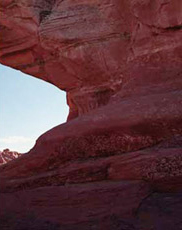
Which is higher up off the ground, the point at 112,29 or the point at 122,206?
the point at 112,29

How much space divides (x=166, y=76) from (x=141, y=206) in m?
3.58

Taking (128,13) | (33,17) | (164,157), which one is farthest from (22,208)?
(33,17)

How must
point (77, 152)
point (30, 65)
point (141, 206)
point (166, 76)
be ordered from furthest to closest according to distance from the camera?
point (30, 65)
point (166, 76)
point (77, 152)
point (141, 206)

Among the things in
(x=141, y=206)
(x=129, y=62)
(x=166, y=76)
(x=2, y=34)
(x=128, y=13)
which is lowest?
(x=141, y=206)

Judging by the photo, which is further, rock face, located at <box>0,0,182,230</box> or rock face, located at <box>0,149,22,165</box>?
rock face, located at <box>0,149,22,165</box>

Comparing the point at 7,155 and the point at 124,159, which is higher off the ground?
the point at 7,155

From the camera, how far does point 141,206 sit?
20.6ft

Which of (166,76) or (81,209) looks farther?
(166,76)

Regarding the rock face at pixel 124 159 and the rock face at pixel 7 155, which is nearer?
the rock face at pixel 124 159

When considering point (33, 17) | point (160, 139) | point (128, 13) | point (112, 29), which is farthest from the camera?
point (33, 17)

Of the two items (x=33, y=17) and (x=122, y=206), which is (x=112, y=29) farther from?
(x=122, y=206)

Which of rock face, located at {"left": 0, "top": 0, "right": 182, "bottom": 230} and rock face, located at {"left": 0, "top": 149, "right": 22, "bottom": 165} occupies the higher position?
rock face, located at {"left": 0, "top": 149, "right": 22, "bottom": 165}

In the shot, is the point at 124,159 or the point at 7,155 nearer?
the point at 124,159

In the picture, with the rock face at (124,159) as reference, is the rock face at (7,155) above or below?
above
